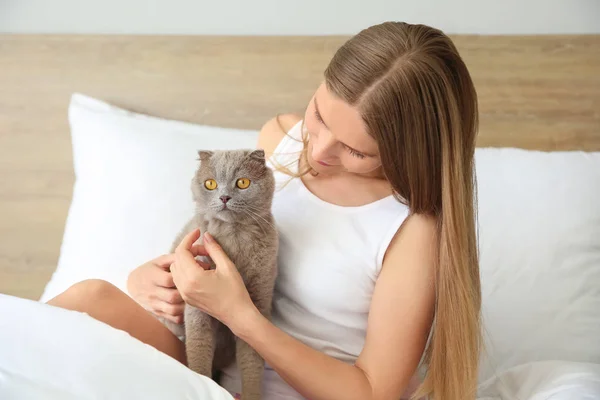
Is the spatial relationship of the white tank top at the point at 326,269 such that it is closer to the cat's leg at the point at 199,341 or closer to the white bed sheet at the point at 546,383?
the cat's leg at the point at 199,341

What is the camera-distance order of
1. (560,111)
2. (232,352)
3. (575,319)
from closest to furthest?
(232,352) → (575,319) → (560,111)

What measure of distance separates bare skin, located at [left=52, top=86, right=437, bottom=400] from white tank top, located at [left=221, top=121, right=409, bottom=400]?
55mm

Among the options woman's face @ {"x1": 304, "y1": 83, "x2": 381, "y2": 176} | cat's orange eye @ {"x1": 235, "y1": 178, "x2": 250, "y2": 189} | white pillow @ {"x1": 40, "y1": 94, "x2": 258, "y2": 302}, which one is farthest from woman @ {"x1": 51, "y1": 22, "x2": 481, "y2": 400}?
white pillow @ {"x1": 40, "y1": 94, "x2": 258, "y2": 302}

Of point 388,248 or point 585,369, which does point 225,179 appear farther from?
point 585,369

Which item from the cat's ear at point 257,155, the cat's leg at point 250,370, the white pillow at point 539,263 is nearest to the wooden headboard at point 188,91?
the white pillow at point 539,263

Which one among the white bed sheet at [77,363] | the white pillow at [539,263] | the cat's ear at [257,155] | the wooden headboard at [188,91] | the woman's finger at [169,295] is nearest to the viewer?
the white bed sheet at [77,363]

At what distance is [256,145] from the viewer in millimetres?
1489

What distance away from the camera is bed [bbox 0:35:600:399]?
5.42 feet

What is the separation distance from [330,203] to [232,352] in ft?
1.17

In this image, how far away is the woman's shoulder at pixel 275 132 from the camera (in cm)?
138

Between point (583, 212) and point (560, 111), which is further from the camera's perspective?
point (560, 111)

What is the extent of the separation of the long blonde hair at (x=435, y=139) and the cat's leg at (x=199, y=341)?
410 millimetres

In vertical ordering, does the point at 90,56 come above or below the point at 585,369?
above

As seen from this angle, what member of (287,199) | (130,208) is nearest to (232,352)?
(287,199)
